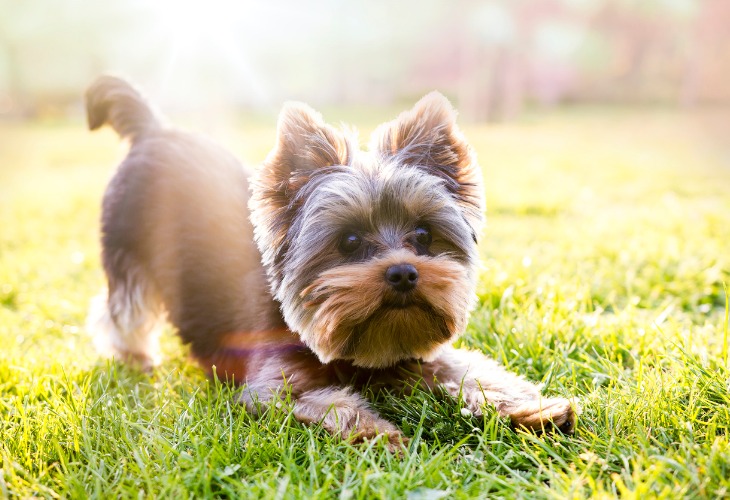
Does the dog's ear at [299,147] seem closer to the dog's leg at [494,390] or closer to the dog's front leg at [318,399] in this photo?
the dog's front leg at [318,399]

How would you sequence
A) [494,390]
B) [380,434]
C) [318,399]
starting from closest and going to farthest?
[380,434] < [318,399] < [494,390]

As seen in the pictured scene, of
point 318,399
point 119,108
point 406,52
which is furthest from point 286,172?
point 406,52

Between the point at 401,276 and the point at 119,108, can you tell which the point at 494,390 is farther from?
the point at 119,108

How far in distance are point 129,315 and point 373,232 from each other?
2.03 m

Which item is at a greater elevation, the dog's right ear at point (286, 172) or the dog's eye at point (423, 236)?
the dog's right ear at point (286, 172)

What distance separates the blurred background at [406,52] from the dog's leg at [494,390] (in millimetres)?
23045

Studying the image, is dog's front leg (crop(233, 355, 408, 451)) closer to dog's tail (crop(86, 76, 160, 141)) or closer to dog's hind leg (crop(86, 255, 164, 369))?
dog's hind leg (crop(86, 255, 164, 369))

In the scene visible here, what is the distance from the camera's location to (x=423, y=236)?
10.4 feet

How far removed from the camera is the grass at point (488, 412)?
8.25 ft

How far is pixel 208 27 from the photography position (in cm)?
1778

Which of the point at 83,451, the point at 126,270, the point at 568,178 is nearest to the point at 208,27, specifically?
the point at 568,178

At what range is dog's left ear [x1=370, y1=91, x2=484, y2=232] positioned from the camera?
3322mm

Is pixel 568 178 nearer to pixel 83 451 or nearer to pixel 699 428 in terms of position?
pixel 699 428

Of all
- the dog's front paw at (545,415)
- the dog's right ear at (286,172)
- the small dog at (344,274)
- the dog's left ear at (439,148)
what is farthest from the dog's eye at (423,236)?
the dog's front paw at (545,415)
